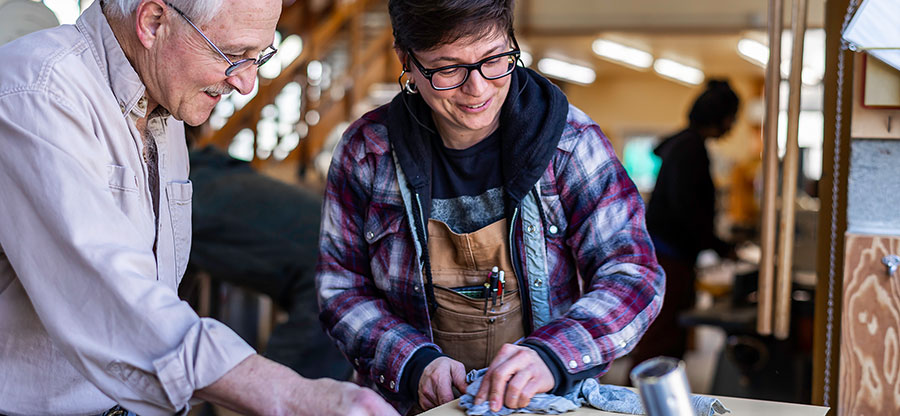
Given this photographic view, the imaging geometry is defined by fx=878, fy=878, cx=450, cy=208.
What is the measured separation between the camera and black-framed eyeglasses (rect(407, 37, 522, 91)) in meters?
1.52

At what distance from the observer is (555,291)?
5.48 feet

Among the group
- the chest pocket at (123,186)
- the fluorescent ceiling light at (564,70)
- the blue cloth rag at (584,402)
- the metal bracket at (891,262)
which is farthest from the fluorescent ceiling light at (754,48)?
the chest pocket at (123,186)

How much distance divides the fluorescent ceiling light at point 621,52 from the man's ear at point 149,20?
906 cm

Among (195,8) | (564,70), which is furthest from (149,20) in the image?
(564,70)

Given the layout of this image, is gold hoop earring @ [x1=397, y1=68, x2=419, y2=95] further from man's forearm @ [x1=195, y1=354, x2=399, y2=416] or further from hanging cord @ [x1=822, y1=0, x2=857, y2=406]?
hanging cord @ [x1=822, y1=0, x2=857, y2=406]

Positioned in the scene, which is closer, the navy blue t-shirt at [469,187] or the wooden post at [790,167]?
the navy blue t-shirt at [469,187]

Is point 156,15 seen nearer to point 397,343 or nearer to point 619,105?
point 397,343

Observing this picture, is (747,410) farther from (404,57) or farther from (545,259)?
(404,57)

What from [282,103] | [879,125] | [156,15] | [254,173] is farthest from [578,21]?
[156,15]

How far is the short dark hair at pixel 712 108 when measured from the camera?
462 centimetres

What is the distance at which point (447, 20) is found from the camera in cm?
148

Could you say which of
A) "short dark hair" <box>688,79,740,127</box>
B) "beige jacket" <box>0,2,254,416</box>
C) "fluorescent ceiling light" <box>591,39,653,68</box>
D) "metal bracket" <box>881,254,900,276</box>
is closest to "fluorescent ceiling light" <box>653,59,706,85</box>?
"fluorescent ceiling light" <box>591,39,653,68</box>

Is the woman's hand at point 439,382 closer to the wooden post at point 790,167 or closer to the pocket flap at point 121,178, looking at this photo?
the pocket flap at point 121,178

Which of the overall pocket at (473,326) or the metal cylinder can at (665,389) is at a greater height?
the metal cylinder can at (665,389)
